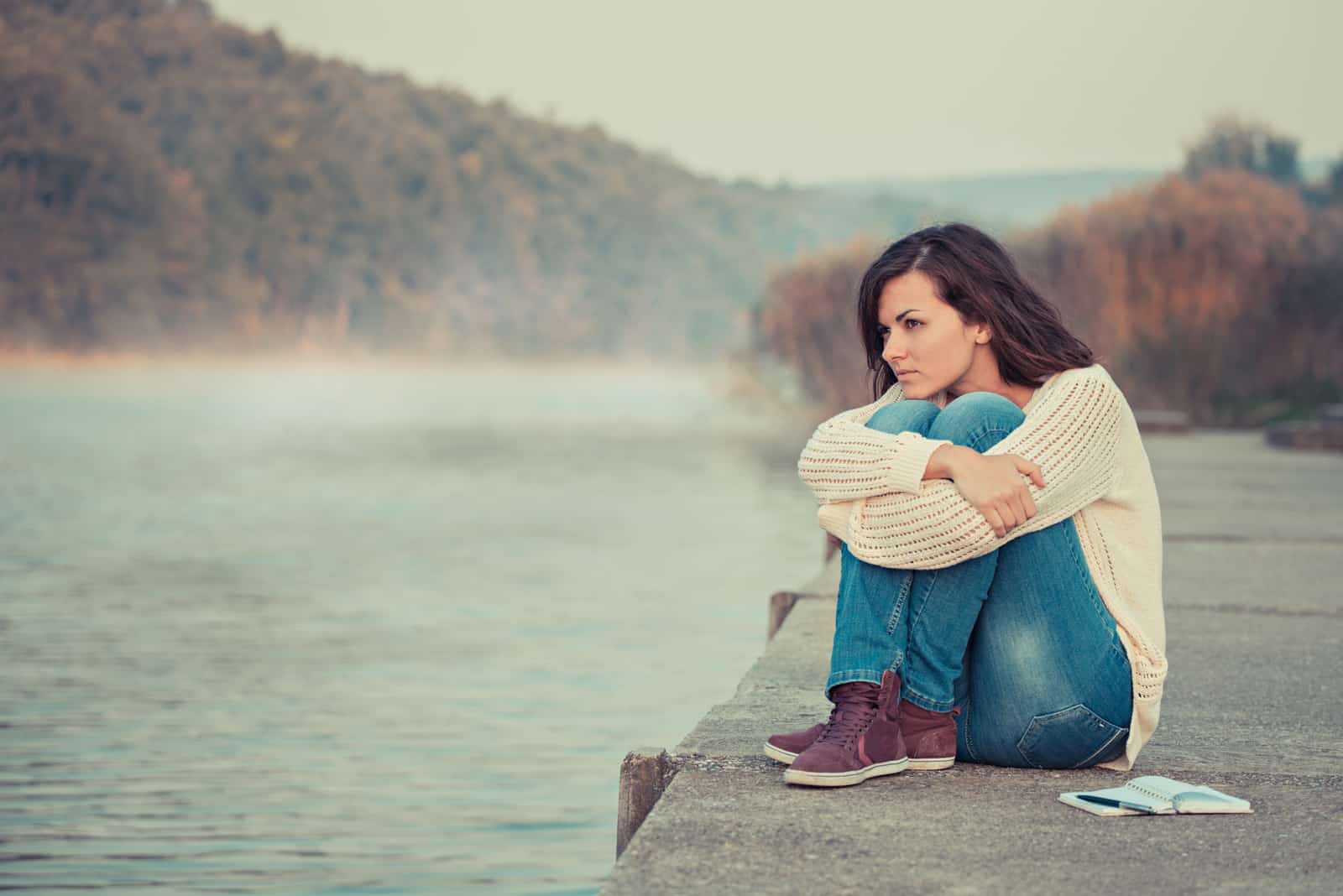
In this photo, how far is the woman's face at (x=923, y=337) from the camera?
289 cm

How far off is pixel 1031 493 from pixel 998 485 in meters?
0.10

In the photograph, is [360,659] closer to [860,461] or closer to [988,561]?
[860,461]

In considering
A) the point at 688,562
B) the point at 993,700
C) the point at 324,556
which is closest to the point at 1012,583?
the point at 993,700

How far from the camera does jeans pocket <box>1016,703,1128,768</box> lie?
8.90 ft

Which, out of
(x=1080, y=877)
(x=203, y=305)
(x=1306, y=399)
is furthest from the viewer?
(x=203, y=305)

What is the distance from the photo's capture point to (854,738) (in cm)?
267

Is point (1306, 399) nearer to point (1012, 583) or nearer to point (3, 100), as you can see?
point (1012, 583)

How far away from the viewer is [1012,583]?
2684 millimetres

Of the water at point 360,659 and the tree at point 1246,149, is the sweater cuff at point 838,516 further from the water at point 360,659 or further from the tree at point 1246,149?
the tree at point 1246,149

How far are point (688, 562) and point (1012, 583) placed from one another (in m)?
8.40

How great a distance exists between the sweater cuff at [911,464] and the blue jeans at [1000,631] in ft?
0.22

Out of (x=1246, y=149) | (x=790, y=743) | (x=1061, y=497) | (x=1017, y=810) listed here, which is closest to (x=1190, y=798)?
(x=1017, y=810)

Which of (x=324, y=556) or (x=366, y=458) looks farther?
(x=366, y=458)

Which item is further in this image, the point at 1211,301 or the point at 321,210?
the point at 321,210
